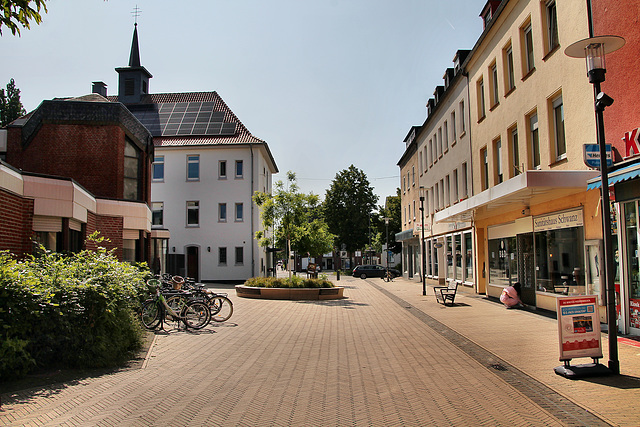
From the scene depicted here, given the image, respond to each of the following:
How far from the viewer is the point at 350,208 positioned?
67125mm

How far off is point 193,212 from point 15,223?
29.1 metres

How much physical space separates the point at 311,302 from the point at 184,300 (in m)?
8.83

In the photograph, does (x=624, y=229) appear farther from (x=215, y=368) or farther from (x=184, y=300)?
(x=184, y=300)

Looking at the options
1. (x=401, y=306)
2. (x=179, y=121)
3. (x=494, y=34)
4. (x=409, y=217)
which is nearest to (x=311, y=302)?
(x=401, y=306)

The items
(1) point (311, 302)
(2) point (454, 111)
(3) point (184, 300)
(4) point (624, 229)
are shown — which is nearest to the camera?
(4) point (624, 229)

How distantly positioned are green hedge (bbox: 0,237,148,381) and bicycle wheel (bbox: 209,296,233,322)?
16.5 feet

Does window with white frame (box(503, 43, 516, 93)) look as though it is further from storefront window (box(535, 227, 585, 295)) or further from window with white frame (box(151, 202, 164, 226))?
window with white frame (box(151, 202, 164, 226))

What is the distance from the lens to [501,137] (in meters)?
19.1

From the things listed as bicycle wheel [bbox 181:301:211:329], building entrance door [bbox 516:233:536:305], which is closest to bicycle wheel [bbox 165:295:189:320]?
bicycle wheel [bbox 181:301:211:329]

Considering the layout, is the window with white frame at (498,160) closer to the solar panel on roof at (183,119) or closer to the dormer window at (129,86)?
the solar panel on roof at (183,119)

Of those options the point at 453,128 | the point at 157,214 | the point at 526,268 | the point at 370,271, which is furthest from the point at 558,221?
the point at 370,271

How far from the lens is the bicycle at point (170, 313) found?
11883 millimetres

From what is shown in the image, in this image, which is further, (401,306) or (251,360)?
(401,306)

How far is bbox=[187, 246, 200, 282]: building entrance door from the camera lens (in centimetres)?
3866
